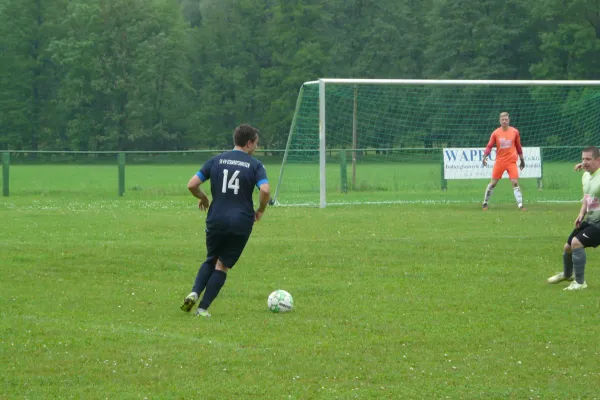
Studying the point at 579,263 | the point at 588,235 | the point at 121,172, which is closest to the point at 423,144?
the point at 121,172

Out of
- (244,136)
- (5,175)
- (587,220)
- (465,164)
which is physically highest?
(244,136)

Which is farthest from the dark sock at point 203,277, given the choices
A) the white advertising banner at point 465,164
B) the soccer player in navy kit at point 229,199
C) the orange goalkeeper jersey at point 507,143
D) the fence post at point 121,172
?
the fence post at point 121,172

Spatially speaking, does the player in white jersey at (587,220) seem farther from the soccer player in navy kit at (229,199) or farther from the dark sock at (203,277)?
the dark sock at (203,277)

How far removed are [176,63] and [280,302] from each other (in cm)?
6447

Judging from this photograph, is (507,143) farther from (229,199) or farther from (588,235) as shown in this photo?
(229,199)

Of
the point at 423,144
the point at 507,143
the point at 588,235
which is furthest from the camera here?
the point at 423,144

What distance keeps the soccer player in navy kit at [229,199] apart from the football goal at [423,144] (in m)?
15.1

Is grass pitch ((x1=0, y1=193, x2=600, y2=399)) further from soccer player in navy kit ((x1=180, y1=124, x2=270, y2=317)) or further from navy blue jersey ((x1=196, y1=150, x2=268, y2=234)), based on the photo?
navy blue jersey ((x1=196, y1=150, x2=268, y2=234))

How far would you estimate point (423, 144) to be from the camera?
96.4 feet

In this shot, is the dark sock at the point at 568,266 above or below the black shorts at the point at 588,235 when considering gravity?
below

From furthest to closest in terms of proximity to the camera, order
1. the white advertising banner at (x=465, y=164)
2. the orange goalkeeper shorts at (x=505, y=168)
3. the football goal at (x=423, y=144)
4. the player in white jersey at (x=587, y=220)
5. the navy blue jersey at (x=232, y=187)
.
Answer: the football goal at (x=423, y=144) → the white advertising banner at (x=465, y=164) → the orange goalkeeper shorts at (x=505, y=168) → the player in white jersey at (x=587, y=220) → the navy blue jersey at (x=232, y=187)

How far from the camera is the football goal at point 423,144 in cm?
2556

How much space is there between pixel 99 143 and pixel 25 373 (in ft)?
218

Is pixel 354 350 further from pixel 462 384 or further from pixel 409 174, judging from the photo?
pixel 409 174
